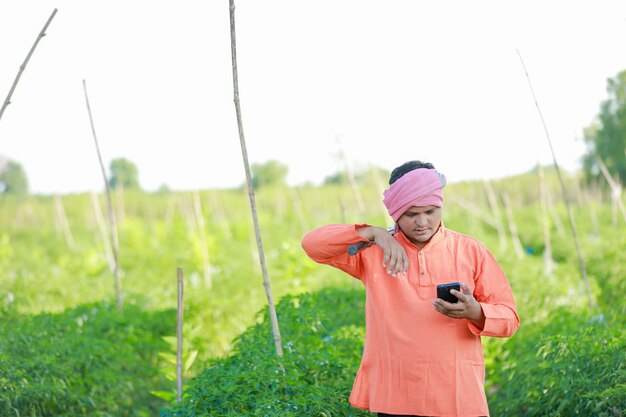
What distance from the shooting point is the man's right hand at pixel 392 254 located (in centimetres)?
240

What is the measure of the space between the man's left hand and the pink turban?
311 mm

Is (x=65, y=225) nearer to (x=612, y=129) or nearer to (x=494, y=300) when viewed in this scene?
(x=494, y=300)

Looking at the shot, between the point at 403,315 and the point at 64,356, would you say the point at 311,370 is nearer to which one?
the point at 403,315

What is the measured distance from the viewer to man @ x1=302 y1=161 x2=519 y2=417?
2383 mm

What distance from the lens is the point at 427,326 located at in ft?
7.97

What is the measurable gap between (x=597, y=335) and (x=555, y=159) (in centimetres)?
296

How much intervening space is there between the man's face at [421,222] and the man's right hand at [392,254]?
0.07 meters

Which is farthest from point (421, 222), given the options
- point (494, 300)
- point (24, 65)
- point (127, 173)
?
point (127, 173)

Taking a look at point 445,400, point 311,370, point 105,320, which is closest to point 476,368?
point 445,400

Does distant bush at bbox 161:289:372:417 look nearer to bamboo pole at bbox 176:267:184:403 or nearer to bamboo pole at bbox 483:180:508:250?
bamboo pole at bbox 176:267:184:403

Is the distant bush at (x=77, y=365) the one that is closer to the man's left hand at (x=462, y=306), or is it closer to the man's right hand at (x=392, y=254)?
the man's right hand at (x=392, y=254)

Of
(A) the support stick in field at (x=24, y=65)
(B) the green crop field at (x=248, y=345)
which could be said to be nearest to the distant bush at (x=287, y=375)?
(B) the green crop field at (x=248, y=345)

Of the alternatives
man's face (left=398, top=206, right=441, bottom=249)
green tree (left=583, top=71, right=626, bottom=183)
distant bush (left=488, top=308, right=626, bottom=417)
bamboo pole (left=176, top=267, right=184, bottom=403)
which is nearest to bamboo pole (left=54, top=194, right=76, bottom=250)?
bamboo pole (left=176, top=267, right=184, bottom=403)

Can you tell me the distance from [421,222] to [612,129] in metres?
34.4
